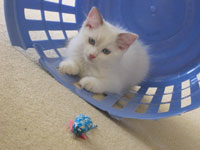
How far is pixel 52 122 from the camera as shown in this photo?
0.95 m

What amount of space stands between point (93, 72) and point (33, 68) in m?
0.39

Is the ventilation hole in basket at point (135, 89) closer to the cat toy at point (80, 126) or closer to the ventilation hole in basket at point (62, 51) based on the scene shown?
the ventilation hole in basket at point (62, 51)

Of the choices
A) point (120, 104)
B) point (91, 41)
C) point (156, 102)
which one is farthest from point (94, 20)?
point (156, 102)

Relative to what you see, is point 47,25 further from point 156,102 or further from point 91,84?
point 156,102

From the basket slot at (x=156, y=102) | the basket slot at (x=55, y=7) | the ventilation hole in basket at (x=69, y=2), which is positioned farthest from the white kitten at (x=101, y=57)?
the ventilation hole in basket at (x=69, y=2)

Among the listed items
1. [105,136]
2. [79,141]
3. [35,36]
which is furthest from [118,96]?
[35,36]

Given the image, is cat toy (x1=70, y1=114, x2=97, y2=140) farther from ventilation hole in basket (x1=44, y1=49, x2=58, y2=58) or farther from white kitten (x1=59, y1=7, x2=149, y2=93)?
ventilation hole in basket (x1=44, y1=49, x2=58, y2=58)

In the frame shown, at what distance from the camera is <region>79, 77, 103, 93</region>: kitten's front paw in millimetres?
1397

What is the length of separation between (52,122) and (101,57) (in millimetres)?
548

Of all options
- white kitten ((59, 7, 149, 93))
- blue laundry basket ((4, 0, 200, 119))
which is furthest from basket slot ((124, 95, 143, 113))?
white kitten ((59, 7, 149, 93))

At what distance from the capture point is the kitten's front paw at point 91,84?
140cm

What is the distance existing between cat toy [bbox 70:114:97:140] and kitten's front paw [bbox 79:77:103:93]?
15.7 inches

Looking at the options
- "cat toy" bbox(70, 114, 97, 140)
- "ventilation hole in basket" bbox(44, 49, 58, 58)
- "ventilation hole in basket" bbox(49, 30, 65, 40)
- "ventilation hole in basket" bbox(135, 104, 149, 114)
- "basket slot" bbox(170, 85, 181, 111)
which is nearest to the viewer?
"cat toy" bbox(70, 114, 97, 140)

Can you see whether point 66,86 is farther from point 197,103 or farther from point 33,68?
point 197,103
